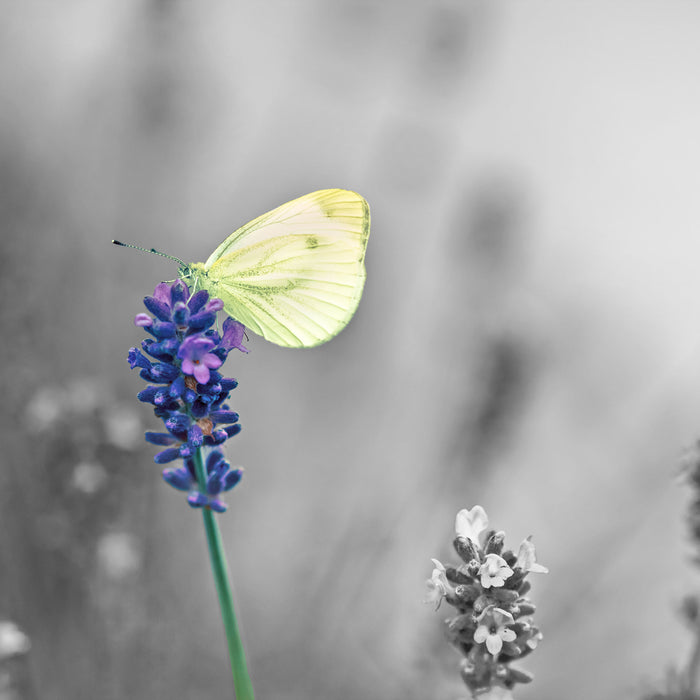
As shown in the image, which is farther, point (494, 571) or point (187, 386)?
point (187, 386)

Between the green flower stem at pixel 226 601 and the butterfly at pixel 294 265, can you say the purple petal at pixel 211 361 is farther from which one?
the butterfly at pixel 294 265

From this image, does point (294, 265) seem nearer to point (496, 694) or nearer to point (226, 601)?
point (226, 601)

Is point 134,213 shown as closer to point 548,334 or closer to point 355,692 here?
point 548,334

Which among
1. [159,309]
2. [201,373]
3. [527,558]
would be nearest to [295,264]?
[159,309]

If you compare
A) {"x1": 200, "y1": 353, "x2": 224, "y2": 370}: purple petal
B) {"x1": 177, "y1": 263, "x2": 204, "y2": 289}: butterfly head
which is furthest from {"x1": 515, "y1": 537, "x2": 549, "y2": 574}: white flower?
{"x1": 177, "y1": 263, "x2": 204, "y2": 289}: butterfly head

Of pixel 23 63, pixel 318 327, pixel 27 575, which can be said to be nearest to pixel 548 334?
pixel 318 327

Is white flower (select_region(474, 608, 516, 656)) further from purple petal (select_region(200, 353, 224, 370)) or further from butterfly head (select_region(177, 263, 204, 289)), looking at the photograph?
butterfly head (select_region(177, 263, 204, 289))

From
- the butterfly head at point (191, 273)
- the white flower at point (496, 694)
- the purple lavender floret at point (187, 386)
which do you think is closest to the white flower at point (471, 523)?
the white flower at point (496, 694)
